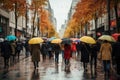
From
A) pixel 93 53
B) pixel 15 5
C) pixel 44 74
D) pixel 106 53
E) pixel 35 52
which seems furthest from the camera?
pixel 15 5

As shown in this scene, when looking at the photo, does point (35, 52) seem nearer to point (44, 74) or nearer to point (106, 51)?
point (44, 74)

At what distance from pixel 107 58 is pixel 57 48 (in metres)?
11.1

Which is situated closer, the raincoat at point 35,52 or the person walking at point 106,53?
the person walking at point 106,53

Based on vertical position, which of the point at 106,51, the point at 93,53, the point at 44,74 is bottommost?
the point at 44,74

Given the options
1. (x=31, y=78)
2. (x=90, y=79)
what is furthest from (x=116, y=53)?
(x=31, y=78)

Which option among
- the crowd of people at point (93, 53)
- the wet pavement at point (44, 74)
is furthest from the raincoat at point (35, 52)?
the wet pavement at point (44, 74)

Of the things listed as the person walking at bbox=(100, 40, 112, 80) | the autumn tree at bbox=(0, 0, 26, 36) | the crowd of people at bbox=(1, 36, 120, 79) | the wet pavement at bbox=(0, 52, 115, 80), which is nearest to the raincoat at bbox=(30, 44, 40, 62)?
the crowd of people at bbox=(1, 36, 120, 79)

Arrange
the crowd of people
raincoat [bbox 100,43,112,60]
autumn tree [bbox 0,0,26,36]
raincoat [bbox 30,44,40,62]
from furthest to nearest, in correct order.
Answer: autumn tree [bbox 0,0,26,36] < raincoat [bbox 30,44,40,62] < raincoat [bbox 100,43,112,60] < the crowd of people

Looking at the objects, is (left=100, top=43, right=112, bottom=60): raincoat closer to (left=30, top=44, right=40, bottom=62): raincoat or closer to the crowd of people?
the crowd of people

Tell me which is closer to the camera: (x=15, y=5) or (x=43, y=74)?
(x=43, y=74)

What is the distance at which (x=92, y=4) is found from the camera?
47.5 metres

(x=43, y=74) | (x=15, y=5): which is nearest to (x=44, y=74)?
(x=43, y=74)

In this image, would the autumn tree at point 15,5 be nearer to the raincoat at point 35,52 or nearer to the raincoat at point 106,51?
the raincoat at point 35,52

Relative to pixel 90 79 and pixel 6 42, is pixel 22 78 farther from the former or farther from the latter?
pixel 6 42
